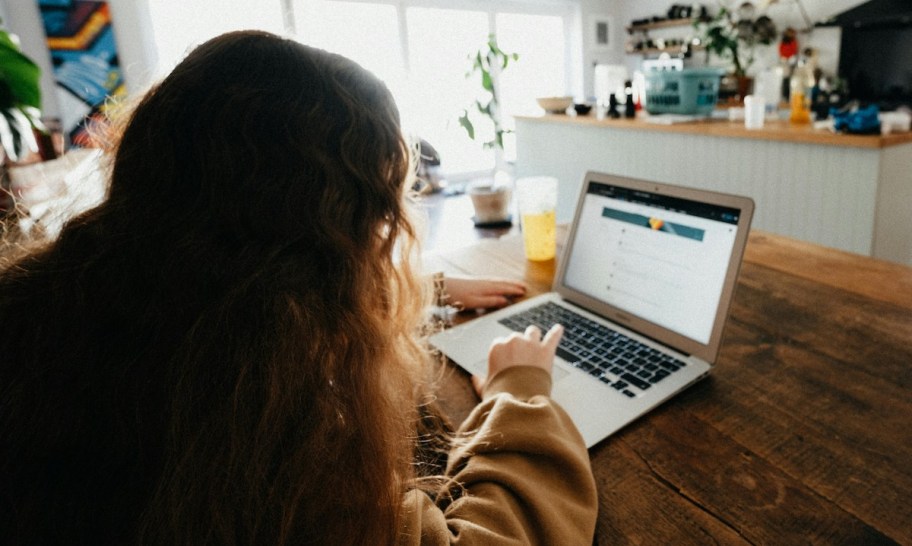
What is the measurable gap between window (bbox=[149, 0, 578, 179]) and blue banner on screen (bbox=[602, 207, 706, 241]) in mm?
3449

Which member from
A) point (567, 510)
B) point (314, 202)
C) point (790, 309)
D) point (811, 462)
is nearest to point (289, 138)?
point (314, 202)

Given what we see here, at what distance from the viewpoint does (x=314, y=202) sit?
1.38 feet

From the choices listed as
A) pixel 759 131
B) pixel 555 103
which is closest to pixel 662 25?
pixel 555 103

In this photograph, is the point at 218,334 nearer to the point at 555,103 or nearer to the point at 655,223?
the point at 655,223

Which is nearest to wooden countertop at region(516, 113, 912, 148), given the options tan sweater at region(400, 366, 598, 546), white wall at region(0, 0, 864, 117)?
tan sweater at region(400, 366, 598, 546)

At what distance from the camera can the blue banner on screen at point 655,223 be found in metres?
0.80

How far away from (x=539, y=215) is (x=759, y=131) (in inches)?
56.7

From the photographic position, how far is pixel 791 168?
2094mm

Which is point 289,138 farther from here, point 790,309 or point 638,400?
point 790,309

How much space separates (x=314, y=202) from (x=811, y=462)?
533 mm

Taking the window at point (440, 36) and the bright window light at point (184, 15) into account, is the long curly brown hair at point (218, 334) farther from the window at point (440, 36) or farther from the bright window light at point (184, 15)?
the bright window light at point (184, 15)

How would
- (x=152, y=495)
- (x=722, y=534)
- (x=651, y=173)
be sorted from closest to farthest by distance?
(x=152, y=495)
(x=722, y=534)
(x=651, y=173)

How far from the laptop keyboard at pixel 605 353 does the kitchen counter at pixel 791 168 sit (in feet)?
4.95

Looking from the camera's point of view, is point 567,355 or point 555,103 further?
point 555,103
